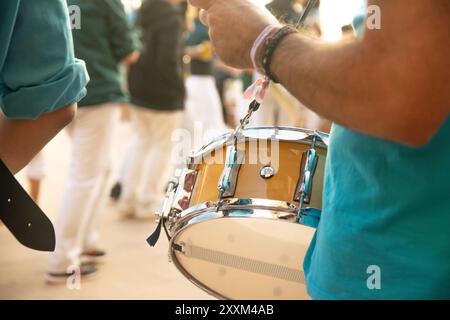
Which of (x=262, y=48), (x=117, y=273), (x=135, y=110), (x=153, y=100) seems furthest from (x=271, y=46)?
(x=135, y=110)

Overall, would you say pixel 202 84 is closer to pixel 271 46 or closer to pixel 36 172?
pixel 36 172

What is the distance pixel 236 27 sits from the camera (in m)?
1.21

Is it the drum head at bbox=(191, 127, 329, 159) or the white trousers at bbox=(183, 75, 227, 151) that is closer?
the drum head at bbox=(191, 127, 329, 159)

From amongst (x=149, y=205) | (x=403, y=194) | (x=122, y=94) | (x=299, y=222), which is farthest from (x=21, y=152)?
(x=149, y=205)

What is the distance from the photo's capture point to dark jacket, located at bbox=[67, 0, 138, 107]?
11.9 ft

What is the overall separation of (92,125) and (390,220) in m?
2.81

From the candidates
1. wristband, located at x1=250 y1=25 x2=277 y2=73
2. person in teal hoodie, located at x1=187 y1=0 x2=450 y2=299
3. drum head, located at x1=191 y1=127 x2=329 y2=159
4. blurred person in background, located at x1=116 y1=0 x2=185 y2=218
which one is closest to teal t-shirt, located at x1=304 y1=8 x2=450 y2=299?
person in teal hoodie, located at x1=187 y1=0 x2=450 y2=299

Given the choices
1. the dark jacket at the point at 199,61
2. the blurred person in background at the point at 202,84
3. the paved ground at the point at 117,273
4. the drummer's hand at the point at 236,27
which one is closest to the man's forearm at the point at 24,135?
the drummer's hand at the point at 236,27

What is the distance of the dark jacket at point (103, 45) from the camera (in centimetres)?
362

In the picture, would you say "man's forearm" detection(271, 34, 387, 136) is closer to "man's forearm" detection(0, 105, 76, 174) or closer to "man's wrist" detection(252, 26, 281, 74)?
"man's wrist" detection(252, 26, 281, 74)

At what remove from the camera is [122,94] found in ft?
12.6

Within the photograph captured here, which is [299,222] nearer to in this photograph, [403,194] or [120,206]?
[403,194]

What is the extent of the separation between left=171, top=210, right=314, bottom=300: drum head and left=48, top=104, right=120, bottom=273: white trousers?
1916mm
